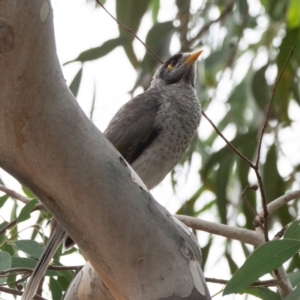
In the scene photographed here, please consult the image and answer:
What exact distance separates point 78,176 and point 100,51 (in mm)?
1975

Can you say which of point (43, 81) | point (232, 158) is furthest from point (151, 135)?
point (43, 81)

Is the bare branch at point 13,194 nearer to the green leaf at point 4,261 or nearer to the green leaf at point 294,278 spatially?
the green leaf at point 4,261

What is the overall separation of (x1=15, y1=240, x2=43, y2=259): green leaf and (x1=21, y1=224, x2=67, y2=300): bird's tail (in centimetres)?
3

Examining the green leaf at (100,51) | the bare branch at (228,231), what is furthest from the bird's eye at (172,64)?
the bare branch at (228,231)

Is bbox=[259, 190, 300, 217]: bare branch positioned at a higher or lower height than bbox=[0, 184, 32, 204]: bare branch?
lower

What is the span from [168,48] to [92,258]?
6.93 feet

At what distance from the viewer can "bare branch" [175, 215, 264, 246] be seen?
190cm

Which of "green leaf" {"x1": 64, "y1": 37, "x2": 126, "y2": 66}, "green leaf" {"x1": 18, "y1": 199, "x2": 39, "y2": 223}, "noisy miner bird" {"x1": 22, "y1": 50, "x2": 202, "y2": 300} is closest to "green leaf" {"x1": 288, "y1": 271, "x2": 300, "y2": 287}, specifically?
"green leaf" {"x1": 18, "y1": 199, "x2": 39, "y2": 223}

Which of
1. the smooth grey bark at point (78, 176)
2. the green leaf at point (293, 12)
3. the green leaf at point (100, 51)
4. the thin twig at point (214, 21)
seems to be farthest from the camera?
the green leaf at point (293, 12)

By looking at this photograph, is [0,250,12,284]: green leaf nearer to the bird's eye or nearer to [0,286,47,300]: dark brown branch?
[0,286,47,300]: dark brown branch

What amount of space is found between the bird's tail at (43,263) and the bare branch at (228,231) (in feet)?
1.24

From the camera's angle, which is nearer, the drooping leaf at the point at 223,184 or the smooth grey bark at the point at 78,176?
the smooth grey bark at the point at 78,176

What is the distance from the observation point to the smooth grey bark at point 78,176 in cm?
105

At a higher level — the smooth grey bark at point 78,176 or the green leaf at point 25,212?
the green leaf at point 25,212
